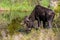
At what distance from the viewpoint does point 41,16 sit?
191cm

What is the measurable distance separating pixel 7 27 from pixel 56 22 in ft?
1.10

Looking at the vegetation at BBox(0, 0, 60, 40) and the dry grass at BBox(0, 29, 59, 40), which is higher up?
the vegetation at BBox(0, 0, 60, 40)

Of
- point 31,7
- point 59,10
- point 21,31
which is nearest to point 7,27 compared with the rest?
point 21,31

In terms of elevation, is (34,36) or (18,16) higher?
(18,16)

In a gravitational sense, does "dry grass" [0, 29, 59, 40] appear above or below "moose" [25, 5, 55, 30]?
below

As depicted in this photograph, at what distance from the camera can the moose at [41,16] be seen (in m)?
1.90

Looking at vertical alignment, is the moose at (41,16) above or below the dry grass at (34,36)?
above

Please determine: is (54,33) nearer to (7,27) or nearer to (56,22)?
(56,22)

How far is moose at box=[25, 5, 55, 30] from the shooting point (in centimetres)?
190

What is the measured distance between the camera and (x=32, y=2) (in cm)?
194

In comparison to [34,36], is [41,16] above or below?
above

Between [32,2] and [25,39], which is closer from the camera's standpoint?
[25,39]

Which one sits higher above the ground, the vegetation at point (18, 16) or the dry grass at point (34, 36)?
the vegetation at point (18, 16)

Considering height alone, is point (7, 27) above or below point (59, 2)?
below
